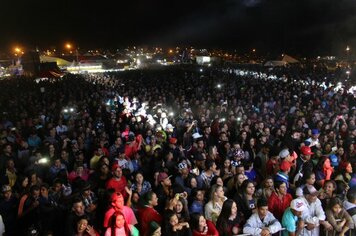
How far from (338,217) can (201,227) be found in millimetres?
1934

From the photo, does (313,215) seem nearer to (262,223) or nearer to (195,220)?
(262,223)

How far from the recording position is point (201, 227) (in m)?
4.40

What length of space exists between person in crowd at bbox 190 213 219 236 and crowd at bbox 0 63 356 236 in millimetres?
13

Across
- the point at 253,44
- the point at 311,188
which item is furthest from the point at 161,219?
the point at 253,44

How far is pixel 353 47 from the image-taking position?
55.4m

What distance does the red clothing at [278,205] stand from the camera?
16.6 feet

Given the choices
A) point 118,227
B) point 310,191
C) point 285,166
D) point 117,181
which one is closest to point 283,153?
point 285,166

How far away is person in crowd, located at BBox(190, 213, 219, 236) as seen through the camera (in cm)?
439

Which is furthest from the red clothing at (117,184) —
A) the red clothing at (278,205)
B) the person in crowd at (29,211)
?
the red clothing at (278,205)

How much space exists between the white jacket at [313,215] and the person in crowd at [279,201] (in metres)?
0.32

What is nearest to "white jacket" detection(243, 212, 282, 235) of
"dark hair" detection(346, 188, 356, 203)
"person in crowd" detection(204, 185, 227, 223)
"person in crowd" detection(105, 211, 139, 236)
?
"person in crowd" detection(204, 185, 227, 223)

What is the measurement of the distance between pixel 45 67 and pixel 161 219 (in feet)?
117

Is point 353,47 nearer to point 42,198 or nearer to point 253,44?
point 253,44

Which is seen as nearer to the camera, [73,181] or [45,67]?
[73,181]
